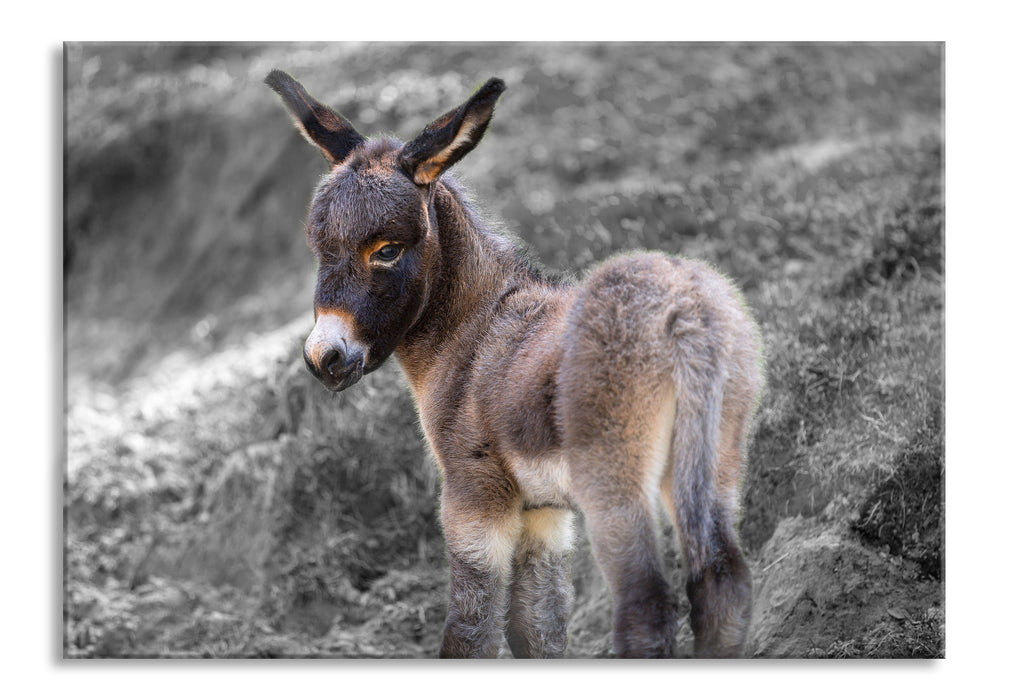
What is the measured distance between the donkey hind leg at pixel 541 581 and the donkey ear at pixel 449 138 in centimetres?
93

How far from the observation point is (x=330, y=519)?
3770 millimetres

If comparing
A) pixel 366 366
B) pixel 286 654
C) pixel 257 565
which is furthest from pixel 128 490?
pixel 366 366

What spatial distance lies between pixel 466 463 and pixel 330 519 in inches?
54.3

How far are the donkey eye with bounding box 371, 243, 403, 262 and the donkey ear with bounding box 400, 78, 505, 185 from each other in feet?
0.61

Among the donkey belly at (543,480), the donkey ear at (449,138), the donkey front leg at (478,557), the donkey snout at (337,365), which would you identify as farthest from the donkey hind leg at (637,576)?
the donkey ear at (449,138)

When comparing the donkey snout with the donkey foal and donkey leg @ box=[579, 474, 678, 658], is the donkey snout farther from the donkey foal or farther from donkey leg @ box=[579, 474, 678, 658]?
donkey leg @ box=[579, 474, 678, 658]

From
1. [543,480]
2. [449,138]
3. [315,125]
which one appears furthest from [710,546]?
[315,125]

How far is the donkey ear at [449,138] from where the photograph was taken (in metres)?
2.47

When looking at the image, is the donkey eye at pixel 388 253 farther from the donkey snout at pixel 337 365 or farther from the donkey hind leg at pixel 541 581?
the donkey hind leg at pixel 541 581

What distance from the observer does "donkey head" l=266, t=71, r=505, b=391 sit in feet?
8.08

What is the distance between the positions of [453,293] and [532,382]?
1.43 feet

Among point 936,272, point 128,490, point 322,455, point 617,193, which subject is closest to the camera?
point 936,272

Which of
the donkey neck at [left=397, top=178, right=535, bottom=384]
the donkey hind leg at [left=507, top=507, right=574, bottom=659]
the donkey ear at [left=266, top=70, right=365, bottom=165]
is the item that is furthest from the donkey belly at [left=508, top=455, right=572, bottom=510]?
the donkey ear at [left=266, top=70, right=365, bottom=165]
